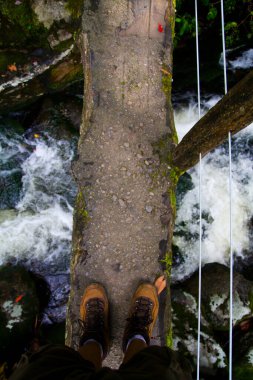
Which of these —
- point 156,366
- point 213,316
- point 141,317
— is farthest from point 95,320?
point 213,316

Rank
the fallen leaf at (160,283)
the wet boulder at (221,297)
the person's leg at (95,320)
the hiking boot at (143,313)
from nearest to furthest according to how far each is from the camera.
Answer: the person's leg at (95,320)
the hiking boot at (143,313)
the fallen leaf at (160,283)
the wet boulder at (221,297)

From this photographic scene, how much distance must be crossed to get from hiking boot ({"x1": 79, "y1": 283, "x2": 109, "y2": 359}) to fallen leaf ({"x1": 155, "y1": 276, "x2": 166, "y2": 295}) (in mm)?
482

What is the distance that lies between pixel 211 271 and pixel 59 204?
224cm

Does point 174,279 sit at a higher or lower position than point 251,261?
lower

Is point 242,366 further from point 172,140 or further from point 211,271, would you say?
point 172,140

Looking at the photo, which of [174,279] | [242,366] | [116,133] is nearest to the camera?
[116,133]

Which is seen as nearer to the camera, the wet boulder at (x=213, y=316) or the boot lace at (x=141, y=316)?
the boot lace at (x=141, y=316)

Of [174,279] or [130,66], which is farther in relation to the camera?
[174,279]

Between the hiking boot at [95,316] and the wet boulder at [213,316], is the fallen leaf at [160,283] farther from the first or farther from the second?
the wet boulder at [213,316]

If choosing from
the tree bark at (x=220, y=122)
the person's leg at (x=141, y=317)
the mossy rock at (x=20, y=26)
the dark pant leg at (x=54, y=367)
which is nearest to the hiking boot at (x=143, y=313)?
the person's leg at (x=141, y=317)

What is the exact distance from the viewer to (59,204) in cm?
450

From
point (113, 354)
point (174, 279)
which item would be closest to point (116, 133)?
point (113, 354)

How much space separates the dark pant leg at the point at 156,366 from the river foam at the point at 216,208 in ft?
8.75

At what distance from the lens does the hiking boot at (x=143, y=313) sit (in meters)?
Result: 2.69
